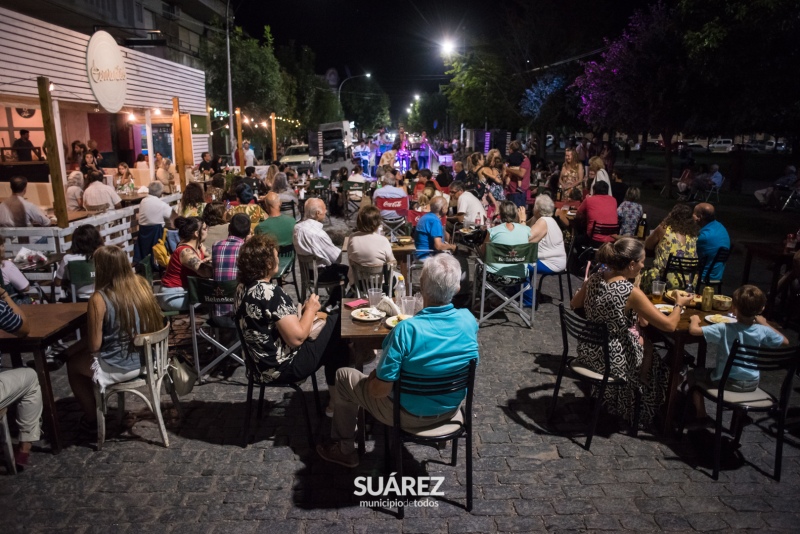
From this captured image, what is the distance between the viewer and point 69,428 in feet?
14.1

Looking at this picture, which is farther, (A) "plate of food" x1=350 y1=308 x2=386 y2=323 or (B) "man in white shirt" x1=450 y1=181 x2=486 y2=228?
(B) "man in white shirt" x1=450 y1=181 x2=486 y2=228

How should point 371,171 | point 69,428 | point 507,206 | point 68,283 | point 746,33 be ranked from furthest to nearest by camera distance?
point 371,171
point 746,33
point 507,206
point 68,283
point 69,428

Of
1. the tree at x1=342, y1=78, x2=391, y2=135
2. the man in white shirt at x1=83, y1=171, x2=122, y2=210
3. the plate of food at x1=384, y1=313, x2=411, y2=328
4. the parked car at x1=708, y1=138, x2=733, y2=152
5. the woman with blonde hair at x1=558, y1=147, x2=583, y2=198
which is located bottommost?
the plate of food at x1=384, y1=313, x2=411, y2=328

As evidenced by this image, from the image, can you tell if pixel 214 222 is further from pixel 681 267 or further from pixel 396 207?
pixel 681 267

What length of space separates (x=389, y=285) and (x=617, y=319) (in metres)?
2.35

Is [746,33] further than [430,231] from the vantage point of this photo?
Yes

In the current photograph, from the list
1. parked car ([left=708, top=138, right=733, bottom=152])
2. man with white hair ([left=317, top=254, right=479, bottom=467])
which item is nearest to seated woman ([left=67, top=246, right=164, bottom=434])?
man with white hair ([left=317, top=254, right=479, bottom=467])

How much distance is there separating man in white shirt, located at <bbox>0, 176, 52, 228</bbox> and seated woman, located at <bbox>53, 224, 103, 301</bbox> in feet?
7.58

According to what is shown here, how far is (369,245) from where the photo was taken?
563 centimetres

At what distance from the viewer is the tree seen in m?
76.9

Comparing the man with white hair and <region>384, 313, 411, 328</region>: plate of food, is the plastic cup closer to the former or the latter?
<region>384, 313, 411, 328</region>: plate of food

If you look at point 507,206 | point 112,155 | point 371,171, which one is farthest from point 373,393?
point 371,171

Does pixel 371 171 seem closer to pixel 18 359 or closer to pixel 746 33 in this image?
pixel 746 33

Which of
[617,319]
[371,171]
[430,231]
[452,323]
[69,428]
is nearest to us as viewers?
[452,323]
